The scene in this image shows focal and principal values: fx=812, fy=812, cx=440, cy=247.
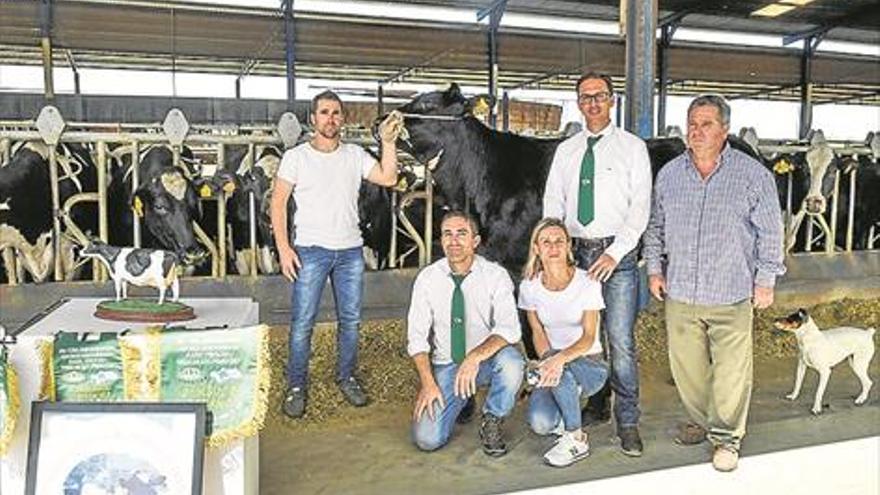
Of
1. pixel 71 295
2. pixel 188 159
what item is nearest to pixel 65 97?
pixel 188 159

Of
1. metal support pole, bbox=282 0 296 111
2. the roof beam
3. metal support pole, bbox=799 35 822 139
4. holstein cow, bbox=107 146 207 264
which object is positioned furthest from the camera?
metal support pole, bbox=799 35 822 139

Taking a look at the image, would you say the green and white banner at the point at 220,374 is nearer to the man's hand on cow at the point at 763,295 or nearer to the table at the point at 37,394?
the table at the point at 37,394

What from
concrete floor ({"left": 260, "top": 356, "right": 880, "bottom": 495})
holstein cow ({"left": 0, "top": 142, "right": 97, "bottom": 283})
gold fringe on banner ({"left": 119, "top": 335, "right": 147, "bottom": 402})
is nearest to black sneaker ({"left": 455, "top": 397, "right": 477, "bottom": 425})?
concrete floor ({"left": 260, "top": 356, "right": 880, "bottom": 495})

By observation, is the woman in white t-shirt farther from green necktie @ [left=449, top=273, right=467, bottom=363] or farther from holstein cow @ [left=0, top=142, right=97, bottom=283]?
holstein cow @ [left=0, top=142, right=97, bottom=283]

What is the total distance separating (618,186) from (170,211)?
310 cm

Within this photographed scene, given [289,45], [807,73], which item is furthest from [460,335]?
[807,73]

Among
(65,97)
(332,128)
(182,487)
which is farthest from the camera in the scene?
(65,97)

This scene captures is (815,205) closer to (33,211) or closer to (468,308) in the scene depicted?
(468,308)

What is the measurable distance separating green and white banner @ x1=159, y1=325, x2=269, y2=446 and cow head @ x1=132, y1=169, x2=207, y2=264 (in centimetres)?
277

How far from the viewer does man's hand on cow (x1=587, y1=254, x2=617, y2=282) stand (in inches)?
125

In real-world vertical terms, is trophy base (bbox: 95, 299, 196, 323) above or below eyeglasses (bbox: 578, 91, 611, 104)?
below

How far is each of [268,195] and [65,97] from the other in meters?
7.75

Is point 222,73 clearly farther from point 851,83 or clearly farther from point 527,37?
point 851,83

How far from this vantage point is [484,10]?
12.5 meters
